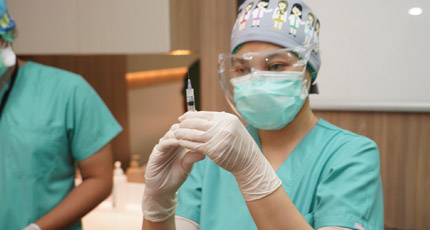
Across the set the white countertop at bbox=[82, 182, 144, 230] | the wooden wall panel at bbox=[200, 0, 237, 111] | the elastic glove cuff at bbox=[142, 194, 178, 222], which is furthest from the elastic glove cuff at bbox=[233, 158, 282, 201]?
the white countertop at bbox=[82, 182, 144, 230]

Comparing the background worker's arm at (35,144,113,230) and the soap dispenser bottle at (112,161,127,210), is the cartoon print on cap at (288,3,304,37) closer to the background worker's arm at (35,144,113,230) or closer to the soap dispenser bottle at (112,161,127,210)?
the background worker's arm at (35,144,113,230)

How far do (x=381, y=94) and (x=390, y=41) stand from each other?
0.21m

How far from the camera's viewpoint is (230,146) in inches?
33.1

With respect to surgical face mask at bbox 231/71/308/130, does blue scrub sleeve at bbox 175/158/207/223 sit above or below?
below

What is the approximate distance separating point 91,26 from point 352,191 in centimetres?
159

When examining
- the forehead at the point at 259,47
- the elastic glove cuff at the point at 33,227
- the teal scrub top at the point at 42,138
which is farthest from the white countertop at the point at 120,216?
the forehead at the point at 259,47

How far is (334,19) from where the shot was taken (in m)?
1.72

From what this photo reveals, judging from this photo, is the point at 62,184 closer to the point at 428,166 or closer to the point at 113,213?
the point at 113,213

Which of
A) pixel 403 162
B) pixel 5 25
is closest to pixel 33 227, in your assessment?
pixel 5 25

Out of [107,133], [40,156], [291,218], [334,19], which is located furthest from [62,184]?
[334,19]

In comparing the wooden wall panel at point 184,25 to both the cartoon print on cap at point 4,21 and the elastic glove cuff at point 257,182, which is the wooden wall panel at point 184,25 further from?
the elastic glove cuff at point 257,182

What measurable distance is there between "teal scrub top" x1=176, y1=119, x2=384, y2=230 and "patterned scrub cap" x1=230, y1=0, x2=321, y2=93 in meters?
0.24

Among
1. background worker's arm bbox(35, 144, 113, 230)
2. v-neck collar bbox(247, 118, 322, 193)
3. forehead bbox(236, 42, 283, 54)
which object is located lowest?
background worker's arm bbox(35, 144, 113, 230)

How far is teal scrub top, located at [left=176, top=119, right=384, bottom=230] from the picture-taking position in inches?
38.8
